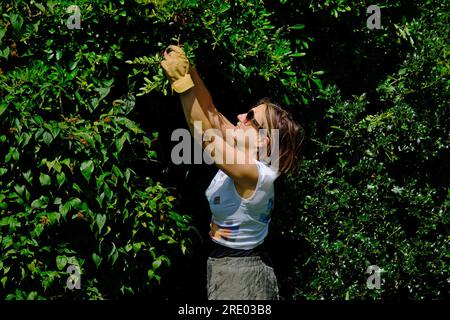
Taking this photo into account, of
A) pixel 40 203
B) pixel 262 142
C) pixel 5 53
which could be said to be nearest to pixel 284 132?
pixel 262 142

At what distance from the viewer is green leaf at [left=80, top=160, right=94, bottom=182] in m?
4.09

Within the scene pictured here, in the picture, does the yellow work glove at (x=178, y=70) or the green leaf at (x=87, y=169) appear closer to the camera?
the yellow work glove at (x=178, y=70)

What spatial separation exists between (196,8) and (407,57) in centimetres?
171

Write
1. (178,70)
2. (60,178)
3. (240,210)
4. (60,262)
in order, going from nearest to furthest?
(178,70), (240,210), (60,178), (60,262)

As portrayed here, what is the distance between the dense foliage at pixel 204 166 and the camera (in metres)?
4.13

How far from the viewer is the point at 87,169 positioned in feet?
13.4

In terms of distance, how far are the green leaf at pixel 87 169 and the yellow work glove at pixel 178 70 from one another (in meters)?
0.65

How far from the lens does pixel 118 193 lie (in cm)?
425

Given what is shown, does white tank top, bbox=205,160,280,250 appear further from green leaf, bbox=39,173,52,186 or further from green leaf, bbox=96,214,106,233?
green leaf, bbox=39,173,52,186

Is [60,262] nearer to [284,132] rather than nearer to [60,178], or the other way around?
[60,178]

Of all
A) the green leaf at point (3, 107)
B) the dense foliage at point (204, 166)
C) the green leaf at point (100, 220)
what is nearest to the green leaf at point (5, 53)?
the dense foliage at point (204, 166)

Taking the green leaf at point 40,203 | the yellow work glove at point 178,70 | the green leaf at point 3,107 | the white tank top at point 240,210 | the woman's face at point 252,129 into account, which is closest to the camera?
the yellow work glove at point 178,70

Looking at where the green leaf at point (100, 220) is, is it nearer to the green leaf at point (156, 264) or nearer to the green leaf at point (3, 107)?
the green leaf at point (156, 264)

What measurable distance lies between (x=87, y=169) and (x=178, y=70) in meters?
0.74
